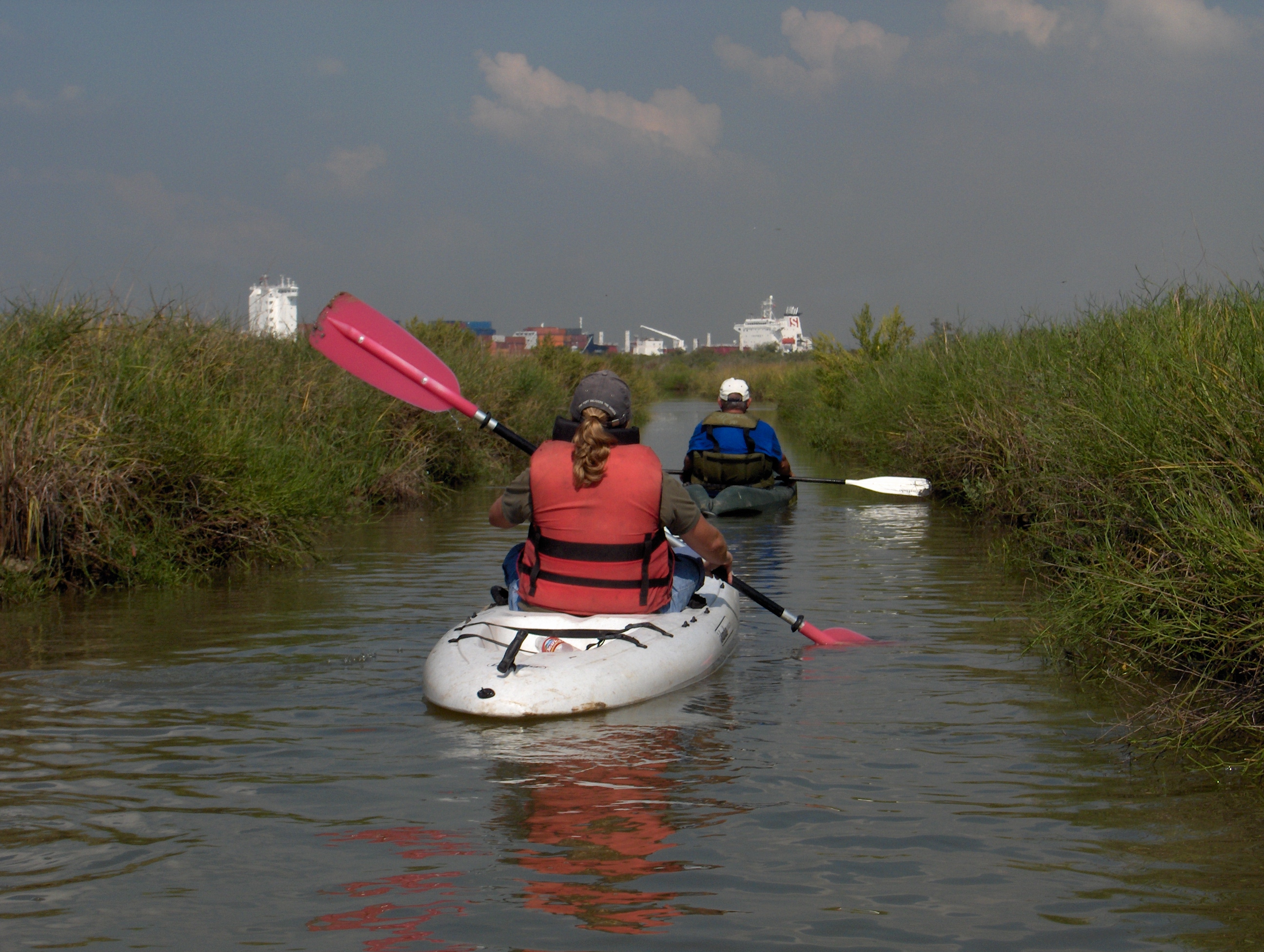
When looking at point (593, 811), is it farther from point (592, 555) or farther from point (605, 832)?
point (592, 555)

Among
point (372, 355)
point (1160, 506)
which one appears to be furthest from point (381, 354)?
point (1160, 506)

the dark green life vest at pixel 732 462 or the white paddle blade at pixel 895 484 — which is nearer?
the white paddle blade at pixel 895 484

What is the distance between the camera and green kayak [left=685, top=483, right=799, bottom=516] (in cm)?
1277

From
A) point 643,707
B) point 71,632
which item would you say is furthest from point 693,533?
point 71,632

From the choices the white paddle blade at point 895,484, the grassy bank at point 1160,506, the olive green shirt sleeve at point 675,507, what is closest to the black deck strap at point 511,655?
the olive green shirt sleeve at point 675,507

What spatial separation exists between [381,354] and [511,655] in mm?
3506

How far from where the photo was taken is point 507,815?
411cm

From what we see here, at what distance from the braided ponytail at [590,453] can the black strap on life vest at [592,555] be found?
0.29 metres

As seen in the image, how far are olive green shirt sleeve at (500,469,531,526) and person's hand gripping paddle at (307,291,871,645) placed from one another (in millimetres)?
2430

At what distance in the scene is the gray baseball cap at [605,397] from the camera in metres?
5.51

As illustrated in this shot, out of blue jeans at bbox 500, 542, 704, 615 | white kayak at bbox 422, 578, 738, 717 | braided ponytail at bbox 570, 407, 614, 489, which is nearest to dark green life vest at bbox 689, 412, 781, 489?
blue jeans at bbox 500, 542, 704, 615

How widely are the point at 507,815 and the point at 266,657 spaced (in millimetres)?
2713

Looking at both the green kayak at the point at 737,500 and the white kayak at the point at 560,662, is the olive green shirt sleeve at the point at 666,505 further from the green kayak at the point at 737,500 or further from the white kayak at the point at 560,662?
the green kayak at the point at 737,500

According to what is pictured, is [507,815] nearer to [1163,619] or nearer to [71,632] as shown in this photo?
[1163,619]
